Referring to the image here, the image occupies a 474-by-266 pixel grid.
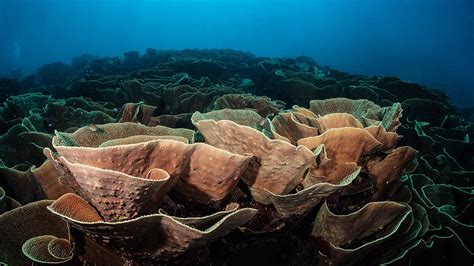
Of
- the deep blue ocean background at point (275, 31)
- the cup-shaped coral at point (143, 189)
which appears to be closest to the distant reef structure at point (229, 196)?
the cup-shaped coral at point (143, 189)

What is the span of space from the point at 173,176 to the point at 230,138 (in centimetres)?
36

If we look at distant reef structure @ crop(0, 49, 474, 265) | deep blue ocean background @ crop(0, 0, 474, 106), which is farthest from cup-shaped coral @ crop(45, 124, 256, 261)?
deep blue ocean background @ crop(0, 0, 474, 106)

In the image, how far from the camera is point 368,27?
82.6 m

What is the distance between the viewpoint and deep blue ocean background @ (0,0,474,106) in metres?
48.6

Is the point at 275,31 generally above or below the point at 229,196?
below

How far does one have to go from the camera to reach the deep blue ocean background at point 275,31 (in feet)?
160

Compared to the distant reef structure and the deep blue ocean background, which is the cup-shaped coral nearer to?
the distant reef structure

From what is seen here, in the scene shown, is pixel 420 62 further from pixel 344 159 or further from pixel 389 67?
pixel 344 159

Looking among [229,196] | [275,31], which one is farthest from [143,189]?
[275,31]

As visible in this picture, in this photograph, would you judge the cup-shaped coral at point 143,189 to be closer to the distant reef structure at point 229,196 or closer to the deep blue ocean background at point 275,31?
the distant reef structure at point 229,196

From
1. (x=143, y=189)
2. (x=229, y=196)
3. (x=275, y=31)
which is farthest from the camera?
(x=275, y=31)

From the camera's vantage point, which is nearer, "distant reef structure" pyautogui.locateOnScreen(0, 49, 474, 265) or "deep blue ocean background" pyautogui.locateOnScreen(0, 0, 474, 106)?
"distant reef structure" pyautogui.locateOnScreen(0, 49, 474, 265)

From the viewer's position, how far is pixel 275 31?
94.6 meters

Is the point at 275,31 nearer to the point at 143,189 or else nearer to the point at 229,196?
the point at 229,196
